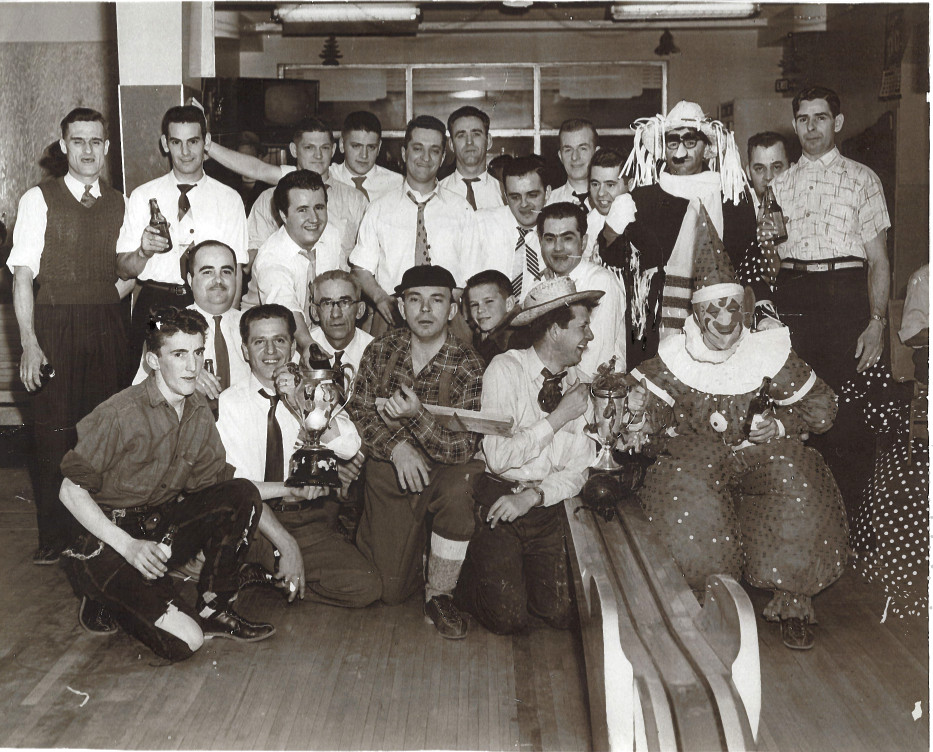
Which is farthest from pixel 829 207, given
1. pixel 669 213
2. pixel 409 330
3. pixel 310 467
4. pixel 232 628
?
pixel 232 628

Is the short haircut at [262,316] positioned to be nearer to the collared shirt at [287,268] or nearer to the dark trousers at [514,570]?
the collared shirt at [287,268]

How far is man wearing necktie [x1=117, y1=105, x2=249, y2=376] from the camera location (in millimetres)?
3854

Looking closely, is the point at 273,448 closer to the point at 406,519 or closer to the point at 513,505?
the point at 406,519

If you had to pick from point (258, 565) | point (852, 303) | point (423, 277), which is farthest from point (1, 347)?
point (852, 303)

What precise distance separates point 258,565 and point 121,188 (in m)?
1.65

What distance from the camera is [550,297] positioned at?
384 cm

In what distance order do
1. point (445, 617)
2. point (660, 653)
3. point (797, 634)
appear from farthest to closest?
point (445, 617) < point (797, 634) < point (660, 653)

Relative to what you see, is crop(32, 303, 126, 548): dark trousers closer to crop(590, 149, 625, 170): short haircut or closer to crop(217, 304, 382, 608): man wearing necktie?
crop(217, 304, 382, 608): man wearing necktie

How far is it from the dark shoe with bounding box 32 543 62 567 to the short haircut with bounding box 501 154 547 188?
8.35 feet

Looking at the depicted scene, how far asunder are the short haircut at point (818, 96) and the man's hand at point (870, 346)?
0.87m

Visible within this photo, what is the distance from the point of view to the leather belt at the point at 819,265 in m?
3.79

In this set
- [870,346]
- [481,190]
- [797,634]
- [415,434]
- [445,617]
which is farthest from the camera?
[481,190]

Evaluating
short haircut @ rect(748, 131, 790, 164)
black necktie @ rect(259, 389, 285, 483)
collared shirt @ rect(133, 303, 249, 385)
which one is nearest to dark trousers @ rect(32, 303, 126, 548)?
collared shirt @ rect(133, 303, 249, 385)

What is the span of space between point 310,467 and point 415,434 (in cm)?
45
